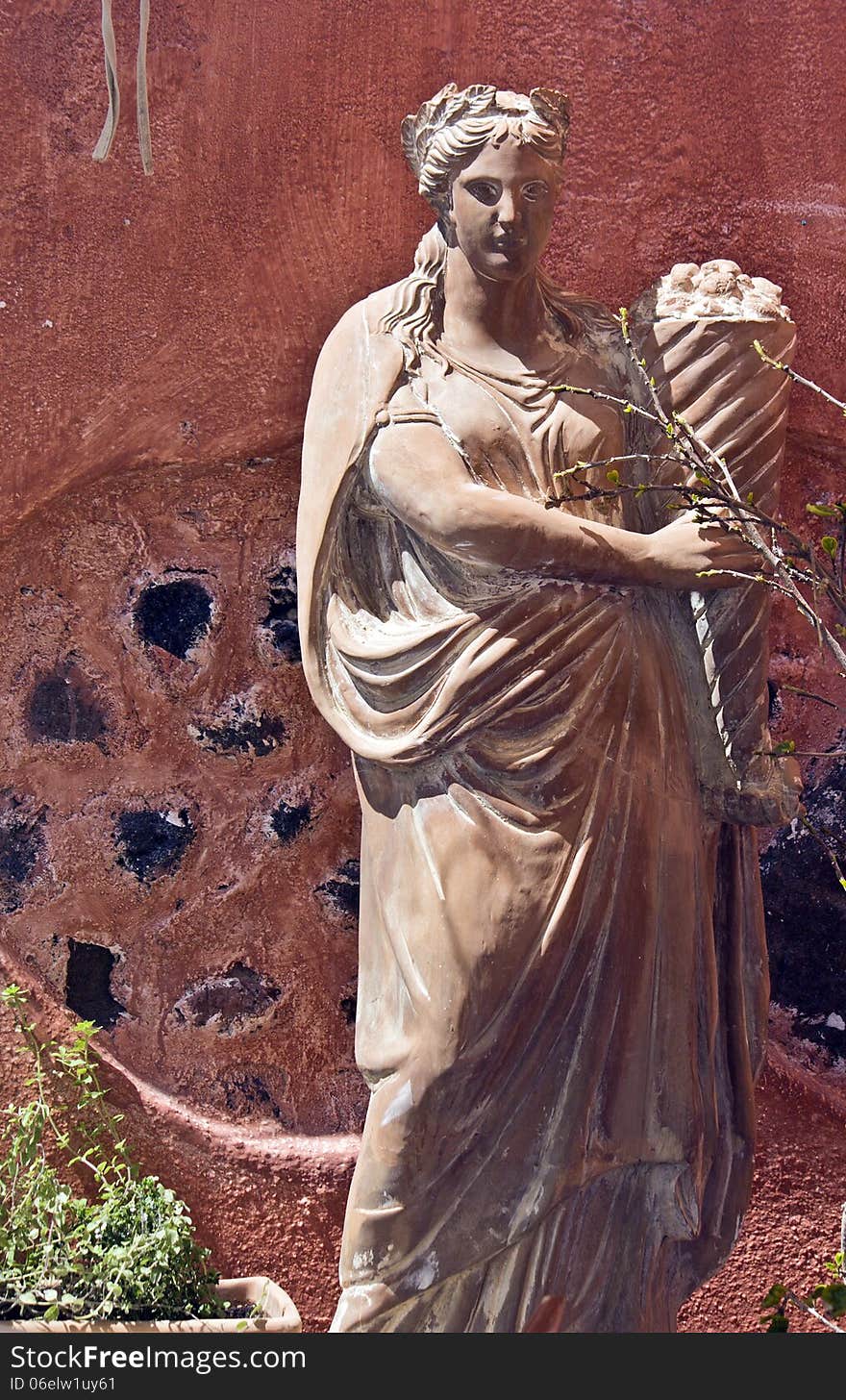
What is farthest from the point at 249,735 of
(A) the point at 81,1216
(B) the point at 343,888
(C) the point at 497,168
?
(C) the point at 497,168

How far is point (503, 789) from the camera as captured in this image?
105 inches

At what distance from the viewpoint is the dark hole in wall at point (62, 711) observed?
3619mm

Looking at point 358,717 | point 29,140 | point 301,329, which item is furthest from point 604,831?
point 29,140

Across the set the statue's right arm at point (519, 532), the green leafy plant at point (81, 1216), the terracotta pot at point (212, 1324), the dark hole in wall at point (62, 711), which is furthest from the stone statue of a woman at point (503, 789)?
the dark hole in wall at point (62, 711)

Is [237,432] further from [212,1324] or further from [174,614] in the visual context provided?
[212,1324]

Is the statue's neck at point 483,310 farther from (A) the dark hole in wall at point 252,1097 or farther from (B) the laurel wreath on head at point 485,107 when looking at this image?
(A) the dark hole in wall at point 252,1097

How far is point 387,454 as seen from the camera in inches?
106

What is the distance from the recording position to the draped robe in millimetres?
2652

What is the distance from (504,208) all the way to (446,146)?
138 millimetres

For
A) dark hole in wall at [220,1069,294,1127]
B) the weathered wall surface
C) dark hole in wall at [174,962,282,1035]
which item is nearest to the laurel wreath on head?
the weathered wall surface

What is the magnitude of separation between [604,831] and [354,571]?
55cm

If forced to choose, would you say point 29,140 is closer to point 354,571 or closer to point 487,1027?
point 354,571

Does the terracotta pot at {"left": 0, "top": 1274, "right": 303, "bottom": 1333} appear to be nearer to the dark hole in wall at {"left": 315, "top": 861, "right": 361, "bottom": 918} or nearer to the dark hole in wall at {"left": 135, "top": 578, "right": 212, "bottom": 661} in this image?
the dark hole in wall at {"left": 315, "top": 861, "right": 361, "bottom": 918}

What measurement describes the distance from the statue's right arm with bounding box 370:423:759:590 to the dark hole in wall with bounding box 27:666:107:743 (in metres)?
1.13
